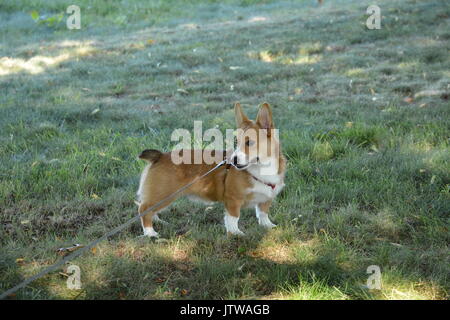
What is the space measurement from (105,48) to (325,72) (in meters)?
5.01

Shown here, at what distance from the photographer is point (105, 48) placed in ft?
34.9

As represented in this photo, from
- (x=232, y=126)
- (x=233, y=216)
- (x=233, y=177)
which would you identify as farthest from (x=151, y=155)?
(x=232, y=126)

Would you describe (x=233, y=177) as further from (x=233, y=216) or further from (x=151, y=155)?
(x=151, y=155)

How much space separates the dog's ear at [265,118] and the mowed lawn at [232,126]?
783 millimetres

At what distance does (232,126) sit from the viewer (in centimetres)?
613

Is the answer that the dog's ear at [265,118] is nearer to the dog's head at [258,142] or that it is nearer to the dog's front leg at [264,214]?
the dog's head at [258,142]

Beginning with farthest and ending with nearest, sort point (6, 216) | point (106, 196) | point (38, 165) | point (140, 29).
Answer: point (140, 29), point (38, 165), point (106, 196), point (6, 216)

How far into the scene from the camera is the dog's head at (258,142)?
12.0ft

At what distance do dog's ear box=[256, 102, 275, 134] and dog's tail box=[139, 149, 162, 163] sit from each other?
849 mm

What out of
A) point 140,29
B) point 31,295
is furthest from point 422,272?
point 140,29

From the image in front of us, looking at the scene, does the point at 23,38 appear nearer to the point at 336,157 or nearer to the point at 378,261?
the point at 336,157

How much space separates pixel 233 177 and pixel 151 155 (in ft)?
2.24
